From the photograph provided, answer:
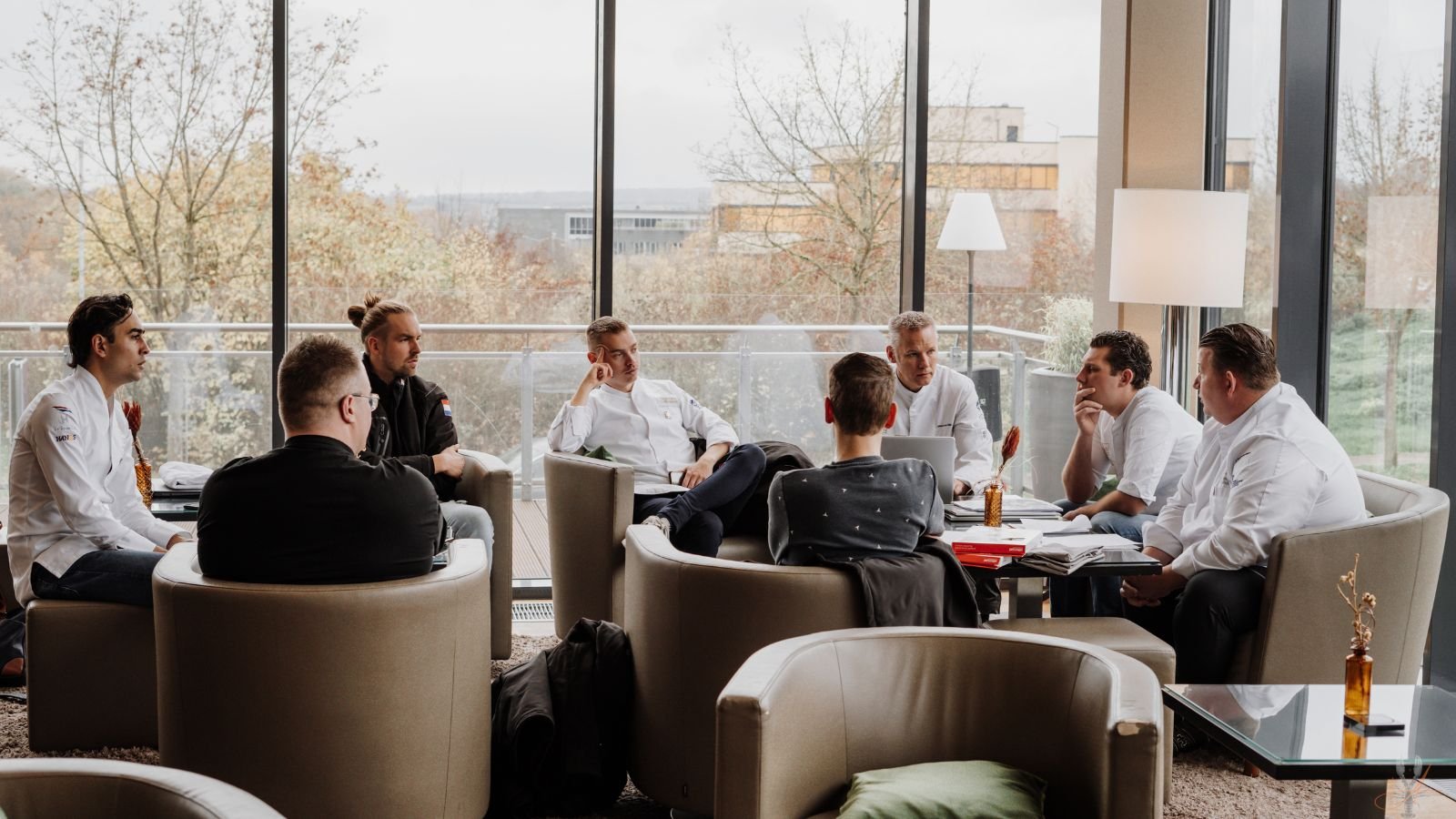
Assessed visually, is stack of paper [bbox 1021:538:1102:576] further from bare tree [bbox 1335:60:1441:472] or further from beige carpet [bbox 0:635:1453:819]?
bare tree [bbox 1335:60:1441:472]

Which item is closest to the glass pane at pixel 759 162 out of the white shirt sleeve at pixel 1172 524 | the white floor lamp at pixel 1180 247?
the white floor lamp at pixel 1180 247

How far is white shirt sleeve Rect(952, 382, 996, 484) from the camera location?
4.96 metres

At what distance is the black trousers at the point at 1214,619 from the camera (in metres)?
3.46

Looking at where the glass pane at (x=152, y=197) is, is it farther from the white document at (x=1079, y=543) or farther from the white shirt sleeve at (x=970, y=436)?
the white document at (x=1079, y=543)

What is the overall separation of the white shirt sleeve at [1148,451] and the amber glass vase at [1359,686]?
1.95 meters

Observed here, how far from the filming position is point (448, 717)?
282 cm

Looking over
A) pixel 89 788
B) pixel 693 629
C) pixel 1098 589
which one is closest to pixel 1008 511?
pixel 1098 589

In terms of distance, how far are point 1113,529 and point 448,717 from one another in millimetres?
2470

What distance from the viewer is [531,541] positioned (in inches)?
235

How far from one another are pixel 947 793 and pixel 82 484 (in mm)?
2686

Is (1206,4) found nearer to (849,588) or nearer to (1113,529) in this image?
(1113,529)

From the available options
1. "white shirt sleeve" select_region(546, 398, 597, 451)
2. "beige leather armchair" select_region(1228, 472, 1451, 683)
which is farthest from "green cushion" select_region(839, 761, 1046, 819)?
"white shirt sleeve" select_region(546, 398, 597, 451)

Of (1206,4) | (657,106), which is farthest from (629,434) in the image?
(1206,4)

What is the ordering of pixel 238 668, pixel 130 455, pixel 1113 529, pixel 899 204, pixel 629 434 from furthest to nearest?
pixel 899 204, pixel 629 434, pixel 1113 529, pixel 130 455, pixel 238 668
